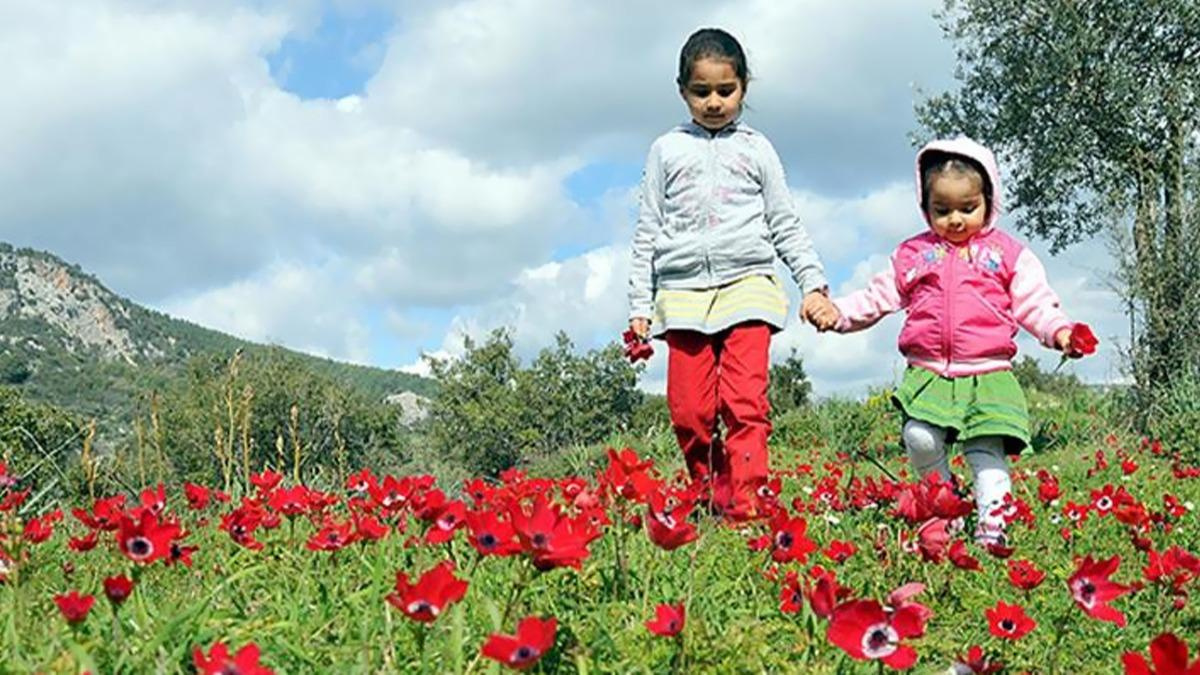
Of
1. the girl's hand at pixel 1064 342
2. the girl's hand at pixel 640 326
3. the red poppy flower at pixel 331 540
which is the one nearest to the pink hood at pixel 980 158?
the girl's hand at pixel 1064 342

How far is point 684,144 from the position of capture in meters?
5.69

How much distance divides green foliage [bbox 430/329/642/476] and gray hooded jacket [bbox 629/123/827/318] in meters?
45.3

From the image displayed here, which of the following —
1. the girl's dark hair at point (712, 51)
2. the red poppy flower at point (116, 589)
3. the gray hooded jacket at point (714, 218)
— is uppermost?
the girl's dark hair at point (712, 51)

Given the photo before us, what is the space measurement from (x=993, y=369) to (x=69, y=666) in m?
4.20

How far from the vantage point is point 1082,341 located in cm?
468

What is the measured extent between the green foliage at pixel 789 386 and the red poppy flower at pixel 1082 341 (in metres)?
19.0

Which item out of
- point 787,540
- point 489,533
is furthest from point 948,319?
point 489,533

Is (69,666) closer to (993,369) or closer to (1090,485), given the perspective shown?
(993,369)

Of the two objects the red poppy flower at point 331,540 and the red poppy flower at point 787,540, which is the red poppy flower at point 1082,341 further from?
the red poppy flower at point 331,540

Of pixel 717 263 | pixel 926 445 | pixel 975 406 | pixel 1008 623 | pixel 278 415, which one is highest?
pixel 278 415

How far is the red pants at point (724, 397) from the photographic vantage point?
530 cm

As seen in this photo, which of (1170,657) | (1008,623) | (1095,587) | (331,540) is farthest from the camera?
(331,540)

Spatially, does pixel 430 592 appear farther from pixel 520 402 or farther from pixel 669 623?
pixel 520 402

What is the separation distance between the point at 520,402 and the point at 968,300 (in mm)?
47726
